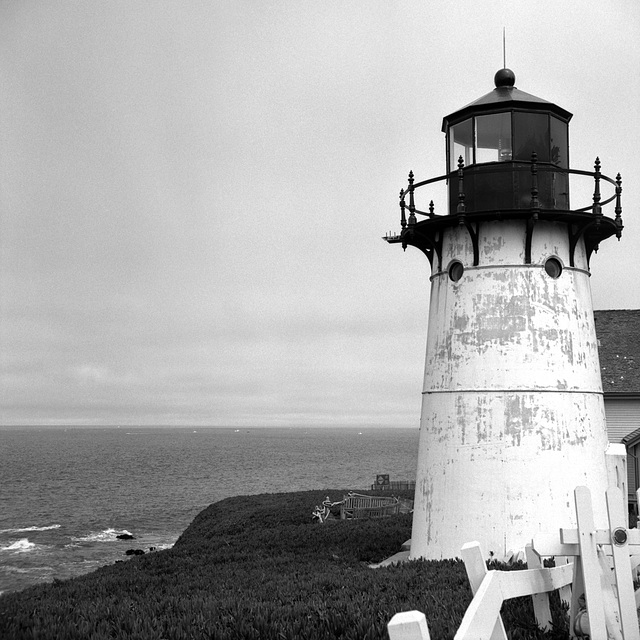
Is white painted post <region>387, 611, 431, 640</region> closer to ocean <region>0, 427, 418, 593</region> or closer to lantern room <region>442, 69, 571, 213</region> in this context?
lantern room <region>442, 69, 571, 213</region>

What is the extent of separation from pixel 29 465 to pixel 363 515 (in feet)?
351

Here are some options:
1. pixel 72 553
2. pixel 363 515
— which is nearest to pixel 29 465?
pixel 72 553

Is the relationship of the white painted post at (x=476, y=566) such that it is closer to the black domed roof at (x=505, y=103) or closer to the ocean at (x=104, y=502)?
the black domed roof at (x=505, y=103)

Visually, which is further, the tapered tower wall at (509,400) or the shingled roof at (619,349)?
the shingled roof at (619,349)

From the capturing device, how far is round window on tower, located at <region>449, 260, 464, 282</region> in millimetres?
14549

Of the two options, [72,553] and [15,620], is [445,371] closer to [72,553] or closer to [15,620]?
[15,620]

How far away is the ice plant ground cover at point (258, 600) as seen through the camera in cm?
824

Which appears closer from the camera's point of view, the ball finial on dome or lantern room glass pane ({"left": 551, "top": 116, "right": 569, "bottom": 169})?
lantern room glass pane ({"left": 551, "top": 116, "right": 569, "bottom": 169})

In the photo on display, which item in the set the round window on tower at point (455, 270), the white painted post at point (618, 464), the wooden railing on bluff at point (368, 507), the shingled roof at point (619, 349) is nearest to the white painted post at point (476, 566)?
the white painted post at point (618, 464)

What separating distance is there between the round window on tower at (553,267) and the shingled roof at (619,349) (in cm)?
1685

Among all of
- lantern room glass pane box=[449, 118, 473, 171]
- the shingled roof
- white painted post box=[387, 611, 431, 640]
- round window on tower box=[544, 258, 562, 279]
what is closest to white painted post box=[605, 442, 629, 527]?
white painted post box=[387, 611, 431, 640]

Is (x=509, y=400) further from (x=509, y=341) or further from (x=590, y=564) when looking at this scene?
(x=590, y=564)

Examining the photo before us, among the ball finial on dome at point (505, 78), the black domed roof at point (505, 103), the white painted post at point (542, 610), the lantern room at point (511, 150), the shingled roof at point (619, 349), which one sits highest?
the ball finial on dome at point (505, 78)

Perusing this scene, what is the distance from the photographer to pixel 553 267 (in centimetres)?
1426
